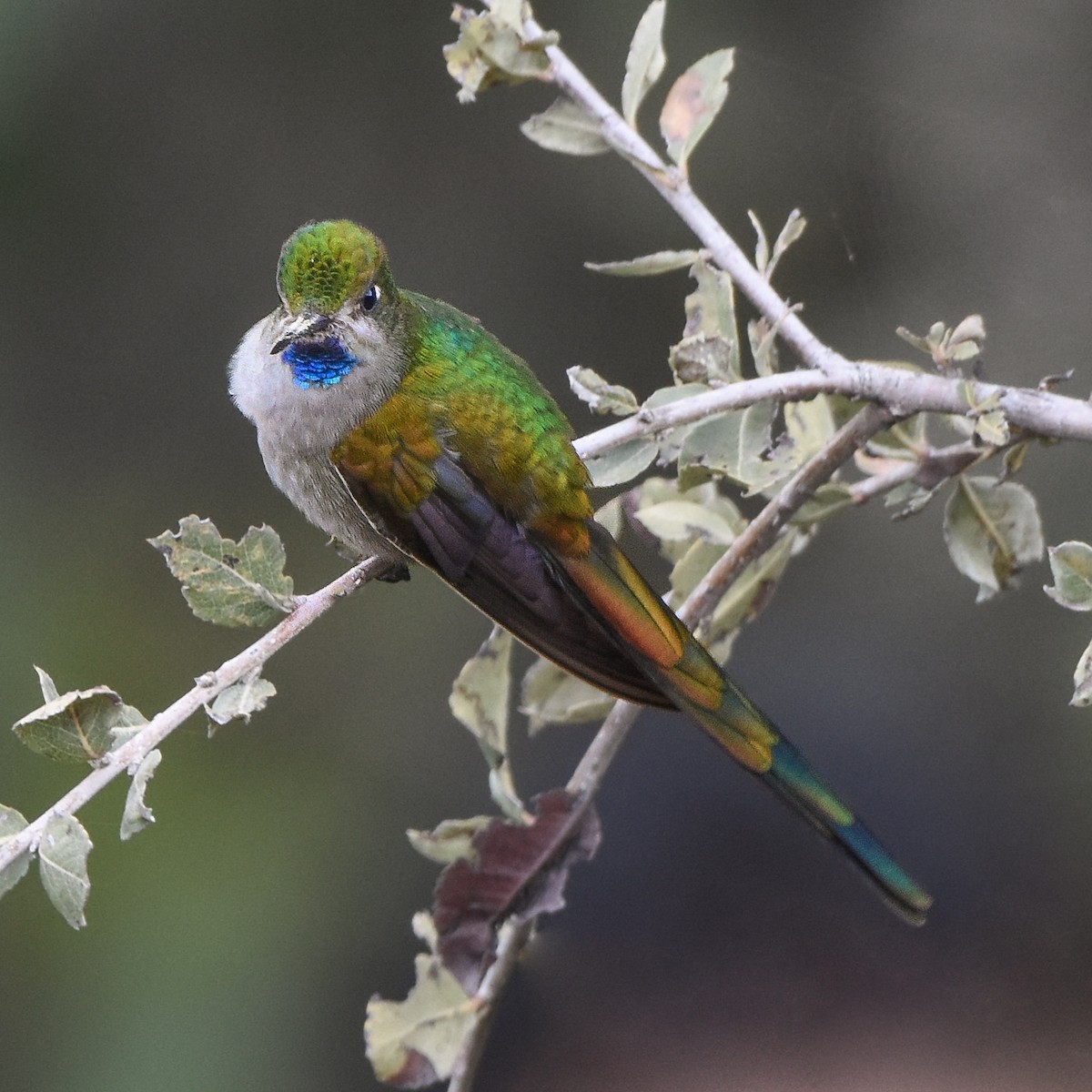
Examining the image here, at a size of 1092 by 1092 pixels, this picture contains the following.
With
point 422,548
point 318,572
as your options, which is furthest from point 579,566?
point 318,572

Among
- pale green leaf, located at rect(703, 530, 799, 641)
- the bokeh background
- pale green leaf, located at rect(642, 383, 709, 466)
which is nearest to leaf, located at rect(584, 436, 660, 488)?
pale green leaf, located at rect(642, 383, 709, 466)

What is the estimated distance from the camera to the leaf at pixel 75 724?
1.73ft

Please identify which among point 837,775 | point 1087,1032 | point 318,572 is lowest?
point 1087,1032

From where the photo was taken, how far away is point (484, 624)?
140 centimetres

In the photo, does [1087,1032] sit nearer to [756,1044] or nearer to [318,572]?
[756,1044]

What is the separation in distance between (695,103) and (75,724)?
1.49 feet

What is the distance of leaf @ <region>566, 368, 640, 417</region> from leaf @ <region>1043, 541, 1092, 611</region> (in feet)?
0.64

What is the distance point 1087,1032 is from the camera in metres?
1.02

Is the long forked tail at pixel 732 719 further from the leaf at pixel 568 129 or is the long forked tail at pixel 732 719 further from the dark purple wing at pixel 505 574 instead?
the leaf at pixel 568 129

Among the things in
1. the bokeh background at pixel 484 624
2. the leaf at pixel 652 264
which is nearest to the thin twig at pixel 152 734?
the leaf at pixel 652 264

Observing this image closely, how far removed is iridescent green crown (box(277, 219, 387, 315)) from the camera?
0.71 m

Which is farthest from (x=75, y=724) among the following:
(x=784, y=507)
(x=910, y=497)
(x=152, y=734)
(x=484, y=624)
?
(x=484, y=624)

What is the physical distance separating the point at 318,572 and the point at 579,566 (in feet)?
2.43

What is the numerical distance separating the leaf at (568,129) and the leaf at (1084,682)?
14.3 inches
